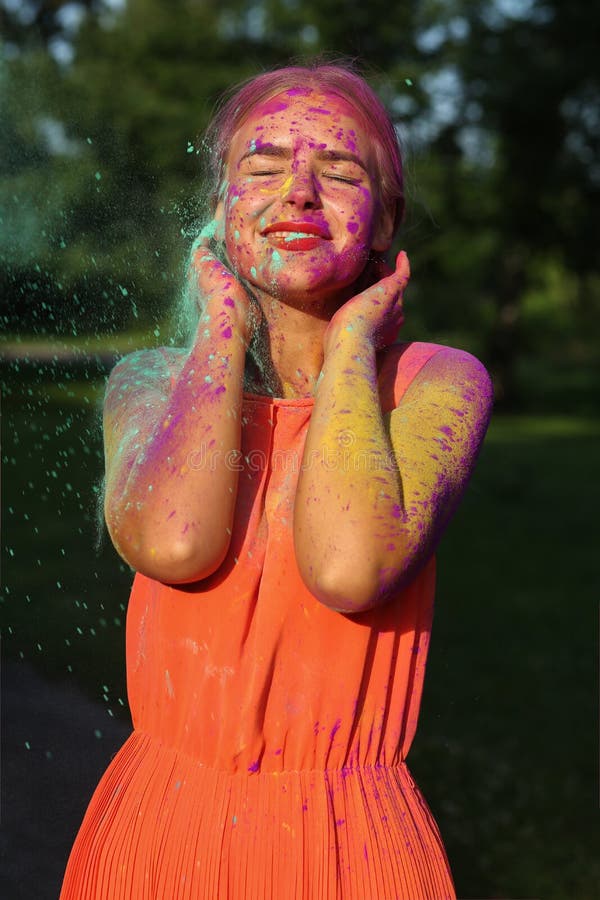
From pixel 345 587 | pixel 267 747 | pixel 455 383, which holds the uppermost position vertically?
pixel 455 383

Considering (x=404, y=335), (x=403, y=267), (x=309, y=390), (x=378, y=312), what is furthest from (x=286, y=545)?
(x=404, y=335)

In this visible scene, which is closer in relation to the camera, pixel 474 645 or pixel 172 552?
pixel 172 552

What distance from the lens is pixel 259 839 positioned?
172cm

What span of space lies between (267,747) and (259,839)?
146mm

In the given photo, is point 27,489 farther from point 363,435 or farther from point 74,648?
point 363,435

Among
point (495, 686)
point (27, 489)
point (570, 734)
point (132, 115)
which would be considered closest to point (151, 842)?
point (570, 734)

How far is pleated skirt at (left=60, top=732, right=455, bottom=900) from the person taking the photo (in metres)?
1.71

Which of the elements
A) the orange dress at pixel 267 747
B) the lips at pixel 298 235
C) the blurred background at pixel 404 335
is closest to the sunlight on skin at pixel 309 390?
the lips at pixel 298 235

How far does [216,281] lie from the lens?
1897mm

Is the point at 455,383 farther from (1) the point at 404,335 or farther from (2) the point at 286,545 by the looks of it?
Answer: (1) the point at 404,335

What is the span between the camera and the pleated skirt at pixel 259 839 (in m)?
1.71

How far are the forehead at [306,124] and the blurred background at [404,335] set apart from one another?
0.96ft

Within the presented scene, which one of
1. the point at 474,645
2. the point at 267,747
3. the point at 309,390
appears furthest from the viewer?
the point at 474,645

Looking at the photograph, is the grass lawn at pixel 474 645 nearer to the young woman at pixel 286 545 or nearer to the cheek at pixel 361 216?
the young woman at pixel 286 545
